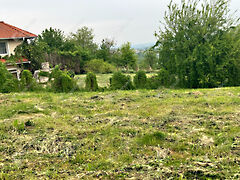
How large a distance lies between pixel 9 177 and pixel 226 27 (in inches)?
397

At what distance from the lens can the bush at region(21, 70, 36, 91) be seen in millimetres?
8319

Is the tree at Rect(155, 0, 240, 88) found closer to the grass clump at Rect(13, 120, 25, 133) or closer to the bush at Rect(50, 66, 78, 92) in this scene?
the bush at Rect(50, 66, 78, 92)

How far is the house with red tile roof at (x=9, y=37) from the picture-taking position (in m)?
15.1

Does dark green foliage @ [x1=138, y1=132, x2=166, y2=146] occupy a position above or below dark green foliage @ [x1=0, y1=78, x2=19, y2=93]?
below

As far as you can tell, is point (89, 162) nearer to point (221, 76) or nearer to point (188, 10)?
point (221, 76)

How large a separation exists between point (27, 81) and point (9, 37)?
27.0ft

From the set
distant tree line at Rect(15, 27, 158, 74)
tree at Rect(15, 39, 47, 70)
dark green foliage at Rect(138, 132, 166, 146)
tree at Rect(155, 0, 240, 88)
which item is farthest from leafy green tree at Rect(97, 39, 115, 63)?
dark green foliage at Rect(138, 132, 166, 146)

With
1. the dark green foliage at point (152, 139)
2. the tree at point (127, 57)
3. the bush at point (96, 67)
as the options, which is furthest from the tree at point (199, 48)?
the tree at point (127, 57)

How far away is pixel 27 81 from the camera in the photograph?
27.6ft

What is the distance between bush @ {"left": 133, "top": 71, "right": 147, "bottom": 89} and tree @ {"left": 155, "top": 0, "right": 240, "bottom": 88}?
1.50 m

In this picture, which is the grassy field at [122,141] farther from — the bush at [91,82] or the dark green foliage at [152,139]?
the bush at [91,82]

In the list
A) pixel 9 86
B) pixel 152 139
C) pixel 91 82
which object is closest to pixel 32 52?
pixel 9 86

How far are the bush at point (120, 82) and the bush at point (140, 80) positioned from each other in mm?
250

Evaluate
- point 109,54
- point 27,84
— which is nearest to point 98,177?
point 27,84
